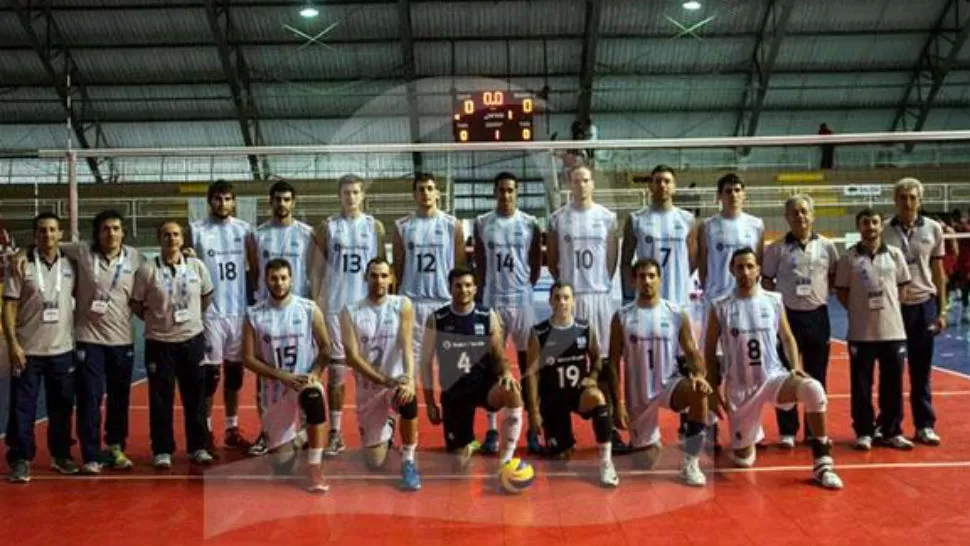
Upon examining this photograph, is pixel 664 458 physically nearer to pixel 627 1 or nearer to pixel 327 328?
pixel 327 328

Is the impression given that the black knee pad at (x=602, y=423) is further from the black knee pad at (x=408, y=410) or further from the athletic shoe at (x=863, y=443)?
the athletic shoe at (x=863, y=443)

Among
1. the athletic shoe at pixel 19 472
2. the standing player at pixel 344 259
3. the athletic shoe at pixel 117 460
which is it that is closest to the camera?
the athletic shoe at pixel 19 472

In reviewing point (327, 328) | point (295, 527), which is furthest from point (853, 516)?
point (327, 328)

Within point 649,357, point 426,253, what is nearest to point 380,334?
point 426,253

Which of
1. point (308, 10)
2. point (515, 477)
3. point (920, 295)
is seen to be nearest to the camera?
point (515, 477)

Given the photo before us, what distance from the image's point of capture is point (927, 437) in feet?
21.1

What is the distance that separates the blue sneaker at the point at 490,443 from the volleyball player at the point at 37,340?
9.04ft

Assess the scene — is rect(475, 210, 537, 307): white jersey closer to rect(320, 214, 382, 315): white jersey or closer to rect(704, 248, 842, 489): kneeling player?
rect(320, 214, 382, 315): white jersey

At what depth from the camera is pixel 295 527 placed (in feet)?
15.7

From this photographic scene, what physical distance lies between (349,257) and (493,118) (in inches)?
272

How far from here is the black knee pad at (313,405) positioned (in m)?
5.52

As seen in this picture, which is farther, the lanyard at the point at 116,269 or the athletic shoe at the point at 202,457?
the athletic shoe at the point at 202,457

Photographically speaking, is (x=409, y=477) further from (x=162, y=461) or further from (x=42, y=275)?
(x=42, y=275)

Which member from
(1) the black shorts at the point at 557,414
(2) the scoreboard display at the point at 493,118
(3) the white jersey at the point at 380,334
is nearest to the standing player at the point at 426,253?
(3) the white jersey at the point at 380,334
